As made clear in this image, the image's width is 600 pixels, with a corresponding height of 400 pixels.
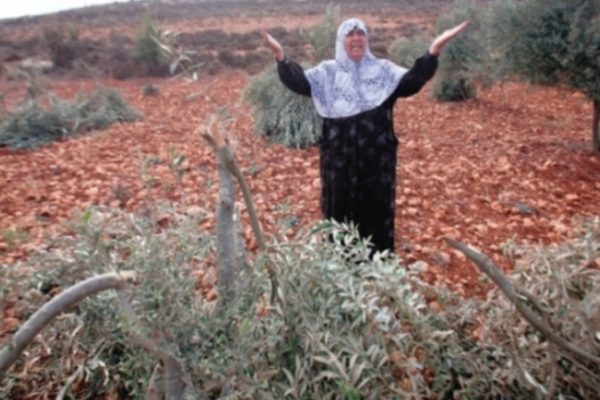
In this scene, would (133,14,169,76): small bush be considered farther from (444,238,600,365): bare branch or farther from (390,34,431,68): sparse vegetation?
(444,238,600,365): bare branch

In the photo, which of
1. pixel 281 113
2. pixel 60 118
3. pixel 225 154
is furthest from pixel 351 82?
pixel 60 118

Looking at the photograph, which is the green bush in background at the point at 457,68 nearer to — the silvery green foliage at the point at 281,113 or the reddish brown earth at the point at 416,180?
the reddish brown earth at the point at 416,180

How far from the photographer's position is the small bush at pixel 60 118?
5703 millimetres

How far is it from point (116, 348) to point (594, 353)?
5.17 ft

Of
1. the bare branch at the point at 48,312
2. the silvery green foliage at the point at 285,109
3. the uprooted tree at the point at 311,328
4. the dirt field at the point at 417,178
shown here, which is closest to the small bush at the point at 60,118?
the dirt field at the point at 417,178

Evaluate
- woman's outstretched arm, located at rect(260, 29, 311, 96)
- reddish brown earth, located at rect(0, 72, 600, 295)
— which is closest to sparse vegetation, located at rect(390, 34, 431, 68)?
reddish brown earth, located at rect(0, 72, 600, 295)

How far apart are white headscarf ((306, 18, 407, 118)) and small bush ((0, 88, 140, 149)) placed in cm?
407

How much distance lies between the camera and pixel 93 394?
181 centimetres

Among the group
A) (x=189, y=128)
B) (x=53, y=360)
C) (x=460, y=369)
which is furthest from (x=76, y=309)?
(x=189, y=128)

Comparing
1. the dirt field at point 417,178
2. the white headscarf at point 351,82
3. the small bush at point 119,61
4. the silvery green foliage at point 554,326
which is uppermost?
the white headscarf at point 351,82

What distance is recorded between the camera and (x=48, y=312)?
1244 mm

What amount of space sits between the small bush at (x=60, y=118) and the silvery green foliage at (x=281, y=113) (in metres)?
1.87

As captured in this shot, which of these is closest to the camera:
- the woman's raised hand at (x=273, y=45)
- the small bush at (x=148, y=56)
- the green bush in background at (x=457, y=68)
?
the woman's raised hand at (x=273, y=45)

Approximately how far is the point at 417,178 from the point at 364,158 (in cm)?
179
